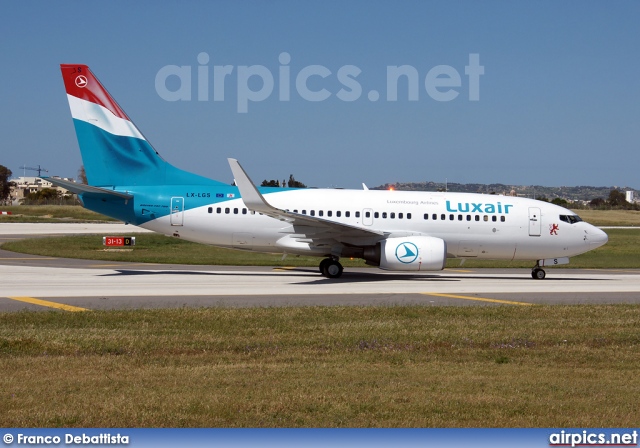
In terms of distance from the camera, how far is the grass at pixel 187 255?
1451 inches

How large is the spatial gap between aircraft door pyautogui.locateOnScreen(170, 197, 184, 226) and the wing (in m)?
3.51

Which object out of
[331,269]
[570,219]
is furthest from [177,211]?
[570,219]

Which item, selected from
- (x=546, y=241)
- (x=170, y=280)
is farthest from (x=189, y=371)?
(x=546, y=241)

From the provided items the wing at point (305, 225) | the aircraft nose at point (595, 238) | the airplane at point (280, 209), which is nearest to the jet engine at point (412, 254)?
the airplane at point (280, 209)

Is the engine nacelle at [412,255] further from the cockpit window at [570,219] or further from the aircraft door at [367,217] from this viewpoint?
the cockpit window at [570,219]

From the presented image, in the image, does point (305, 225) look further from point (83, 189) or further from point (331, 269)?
point (83, 189)

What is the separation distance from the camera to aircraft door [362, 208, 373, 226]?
29.6 metres

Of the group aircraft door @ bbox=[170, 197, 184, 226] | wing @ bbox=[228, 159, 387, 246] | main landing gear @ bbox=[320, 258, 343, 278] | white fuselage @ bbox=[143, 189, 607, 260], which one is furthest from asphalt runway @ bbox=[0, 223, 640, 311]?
aircraft door @ bbox=[170, 197, 184, 226]

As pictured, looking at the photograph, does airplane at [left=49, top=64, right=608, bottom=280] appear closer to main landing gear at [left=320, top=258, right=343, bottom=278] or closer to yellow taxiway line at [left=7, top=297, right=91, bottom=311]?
main landing gear at [left=320, top=258, right=343, bottom=278]

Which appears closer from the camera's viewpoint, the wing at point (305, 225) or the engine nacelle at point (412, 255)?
the wing at point (305, 225)

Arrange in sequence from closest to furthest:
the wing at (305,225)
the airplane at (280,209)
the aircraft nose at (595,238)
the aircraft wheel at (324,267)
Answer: the wing at (305,225)
the airplane at (280,209)
the aircraft wheel at (324,267)
the aircraft nose at (595,238)

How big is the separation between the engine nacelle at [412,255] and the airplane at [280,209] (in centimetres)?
14

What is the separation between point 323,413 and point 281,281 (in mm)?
17983

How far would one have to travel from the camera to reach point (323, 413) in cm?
927
